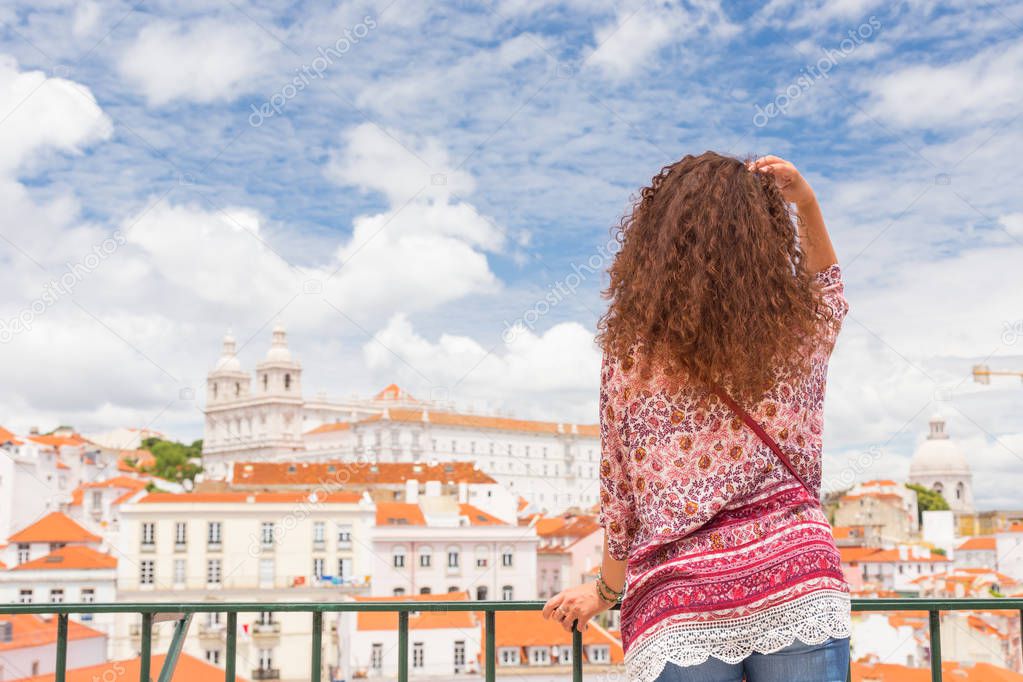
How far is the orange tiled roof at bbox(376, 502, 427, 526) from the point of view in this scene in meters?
40.8

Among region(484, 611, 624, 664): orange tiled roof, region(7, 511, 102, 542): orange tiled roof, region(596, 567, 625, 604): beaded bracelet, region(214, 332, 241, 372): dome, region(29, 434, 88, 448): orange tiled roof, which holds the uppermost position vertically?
region(214, 332, 241, 372): dome

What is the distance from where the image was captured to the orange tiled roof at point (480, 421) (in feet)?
243

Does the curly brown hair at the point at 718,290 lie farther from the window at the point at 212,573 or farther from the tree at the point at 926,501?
the tree at the point at 926,501

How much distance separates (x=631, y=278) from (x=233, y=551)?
4106cm

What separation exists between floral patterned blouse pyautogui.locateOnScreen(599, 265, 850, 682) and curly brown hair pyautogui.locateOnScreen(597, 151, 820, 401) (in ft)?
0.11

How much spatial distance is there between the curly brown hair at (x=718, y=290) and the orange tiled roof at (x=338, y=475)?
169 ft

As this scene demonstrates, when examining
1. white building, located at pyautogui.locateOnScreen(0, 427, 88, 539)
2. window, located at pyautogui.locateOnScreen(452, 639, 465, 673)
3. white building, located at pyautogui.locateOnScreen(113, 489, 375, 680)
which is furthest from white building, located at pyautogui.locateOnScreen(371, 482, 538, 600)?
white building, located at pyautogui.locateOnScreen(0, 427, 88, 539)

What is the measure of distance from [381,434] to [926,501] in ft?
126

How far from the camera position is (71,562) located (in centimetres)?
3797

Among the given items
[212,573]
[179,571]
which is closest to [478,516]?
[212,573]

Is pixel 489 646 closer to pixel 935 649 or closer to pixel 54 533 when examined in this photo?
pixel 935 649

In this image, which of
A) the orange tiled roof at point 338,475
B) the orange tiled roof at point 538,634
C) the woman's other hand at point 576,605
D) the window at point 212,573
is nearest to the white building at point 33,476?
the orange tiled roof at point 338,475

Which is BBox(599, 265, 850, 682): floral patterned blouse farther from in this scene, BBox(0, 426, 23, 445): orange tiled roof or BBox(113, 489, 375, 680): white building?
BBox(0, 426, 23, 445): orange tiled roof

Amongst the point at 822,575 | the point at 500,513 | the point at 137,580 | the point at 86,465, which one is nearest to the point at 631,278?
the point at 822,575
